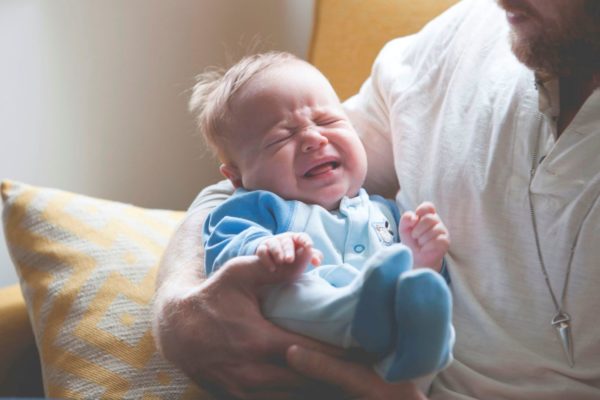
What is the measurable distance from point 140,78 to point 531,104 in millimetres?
1281

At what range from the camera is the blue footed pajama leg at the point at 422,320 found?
0.85 metres

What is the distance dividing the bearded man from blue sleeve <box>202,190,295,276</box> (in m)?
0.06

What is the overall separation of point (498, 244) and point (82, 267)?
70cm

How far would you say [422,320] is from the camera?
86 cm

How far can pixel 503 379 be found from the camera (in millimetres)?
1080

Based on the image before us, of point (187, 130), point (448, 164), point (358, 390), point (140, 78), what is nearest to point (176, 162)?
point (187, 130)

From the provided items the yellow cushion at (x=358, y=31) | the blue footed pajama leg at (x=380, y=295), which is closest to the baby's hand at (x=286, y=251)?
the blue footed pajama leg at (x=380, y=295)

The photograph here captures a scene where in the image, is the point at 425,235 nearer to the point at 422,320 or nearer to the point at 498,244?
the point at 498,244

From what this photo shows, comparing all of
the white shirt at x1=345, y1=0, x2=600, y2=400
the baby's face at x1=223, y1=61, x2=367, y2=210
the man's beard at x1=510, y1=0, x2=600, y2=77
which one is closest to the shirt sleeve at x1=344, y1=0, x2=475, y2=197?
the white shirt at x1=345, y1=0, x2=600, y2=400

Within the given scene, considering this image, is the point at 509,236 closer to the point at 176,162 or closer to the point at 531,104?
the point at 531,104

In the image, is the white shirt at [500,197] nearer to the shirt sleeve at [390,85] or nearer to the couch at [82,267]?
the shirt sleeve at [390,85]

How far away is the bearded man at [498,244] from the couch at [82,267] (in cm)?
11

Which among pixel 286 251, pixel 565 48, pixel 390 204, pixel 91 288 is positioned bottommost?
pixel 91 288

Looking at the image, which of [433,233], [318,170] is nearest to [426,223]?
[433,233]
